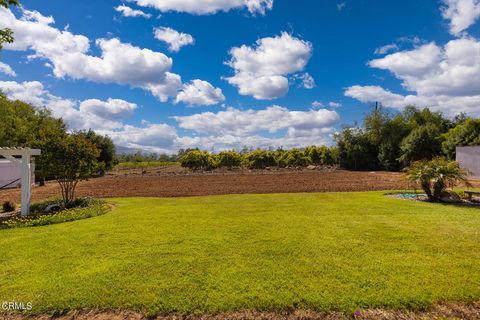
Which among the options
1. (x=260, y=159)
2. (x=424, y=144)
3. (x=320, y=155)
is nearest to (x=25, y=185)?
(x=424, y=144)

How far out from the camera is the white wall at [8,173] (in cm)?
2117

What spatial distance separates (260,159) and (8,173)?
33210 mm

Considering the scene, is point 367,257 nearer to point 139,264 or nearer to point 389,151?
point 139,264

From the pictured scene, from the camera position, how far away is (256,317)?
3.30 meters

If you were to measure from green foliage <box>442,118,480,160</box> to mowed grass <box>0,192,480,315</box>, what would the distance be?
72.8 ft

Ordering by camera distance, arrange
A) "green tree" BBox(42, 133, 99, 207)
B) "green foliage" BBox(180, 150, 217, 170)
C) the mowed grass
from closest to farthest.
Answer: the mowed grass, "green tree" BBox(42, 133, 99, 207), "green foliage" BBox(180, 150, 217, 170)

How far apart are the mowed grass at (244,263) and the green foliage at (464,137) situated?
22194 mm

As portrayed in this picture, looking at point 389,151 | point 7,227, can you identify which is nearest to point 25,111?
point 7,227

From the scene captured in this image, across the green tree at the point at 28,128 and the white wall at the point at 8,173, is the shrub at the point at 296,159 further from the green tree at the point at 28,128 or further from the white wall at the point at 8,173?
the white wall at the point at 8,173

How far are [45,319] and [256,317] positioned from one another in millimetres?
2703

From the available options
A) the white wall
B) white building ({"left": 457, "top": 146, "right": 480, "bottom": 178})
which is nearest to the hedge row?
white building ({"left": 457, "top": 146, "right": 480, "bottom": 178})

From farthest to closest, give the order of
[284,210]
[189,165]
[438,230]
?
1. [189,165]
2. [284,210]
3. [438,230]

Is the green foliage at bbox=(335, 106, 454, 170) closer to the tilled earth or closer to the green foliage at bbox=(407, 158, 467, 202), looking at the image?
the tilled earth

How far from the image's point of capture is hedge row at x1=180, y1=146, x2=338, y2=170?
44.3 meters
